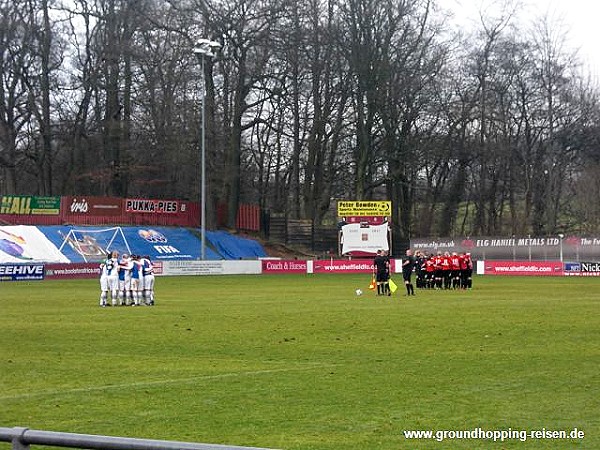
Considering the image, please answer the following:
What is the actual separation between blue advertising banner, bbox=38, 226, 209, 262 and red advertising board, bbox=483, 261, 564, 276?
20.1 metres

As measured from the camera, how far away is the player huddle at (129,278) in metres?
33.1

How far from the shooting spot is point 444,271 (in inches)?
1784

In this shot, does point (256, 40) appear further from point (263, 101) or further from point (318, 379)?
point (318, 379)

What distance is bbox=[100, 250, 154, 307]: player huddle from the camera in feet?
109

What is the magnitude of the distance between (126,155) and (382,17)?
22.0 metres

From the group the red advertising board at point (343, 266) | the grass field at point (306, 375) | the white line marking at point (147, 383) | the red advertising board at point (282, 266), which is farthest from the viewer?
the red advertising board at point (343, 266)

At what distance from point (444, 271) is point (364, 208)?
25.6 meters

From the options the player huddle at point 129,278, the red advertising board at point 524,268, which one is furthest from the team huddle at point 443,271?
the red advertising board at point 524,268

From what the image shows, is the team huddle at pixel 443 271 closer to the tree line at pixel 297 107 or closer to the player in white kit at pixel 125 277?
the player in white kit at pixel 125 277

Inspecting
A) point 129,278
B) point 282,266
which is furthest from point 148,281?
point 282,266

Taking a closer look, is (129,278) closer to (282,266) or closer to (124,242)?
(124,242)

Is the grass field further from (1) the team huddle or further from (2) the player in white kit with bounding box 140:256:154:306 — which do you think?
(1) the team huddle

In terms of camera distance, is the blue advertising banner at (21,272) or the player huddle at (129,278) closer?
the player huddle at (129,278)

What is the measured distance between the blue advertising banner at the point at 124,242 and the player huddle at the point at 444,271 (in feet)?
88.8
